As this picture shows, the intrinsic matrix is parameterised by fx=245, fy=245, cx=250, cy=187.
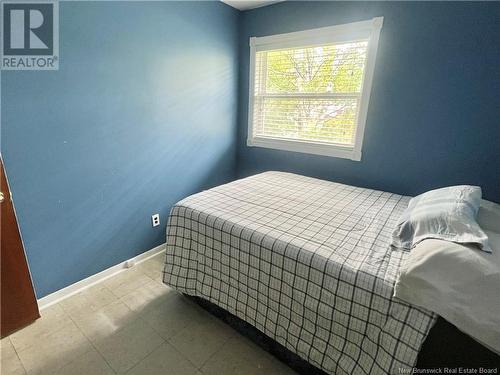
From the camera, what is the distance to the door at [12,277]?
1.43 metres

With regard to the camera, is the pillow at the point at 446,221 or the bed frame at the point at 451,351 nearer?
the bed frame at the point at 451,351

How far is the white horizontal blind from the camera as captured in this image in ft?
7.71

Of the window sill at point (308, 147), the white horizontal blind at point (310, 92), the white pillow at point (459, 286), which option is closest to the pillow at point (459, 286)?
the white pillow at point (459, 286)

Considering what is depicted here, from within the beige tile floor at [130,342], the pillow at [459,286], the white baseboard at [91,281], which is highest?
the pillow at [459,286]

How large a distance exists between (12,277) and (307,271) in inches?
69.3

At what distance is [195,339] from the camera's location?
60.9 inches

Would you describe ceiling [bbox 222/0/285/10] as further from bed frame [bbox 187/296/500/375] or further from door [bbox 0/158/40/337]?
bed frame [bbox 187/296/500/375]

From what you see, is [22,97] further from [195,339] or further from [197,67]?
[195,339]

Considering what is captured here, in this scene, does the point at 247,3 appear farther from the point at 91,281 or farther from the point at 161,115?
the point at 91,281

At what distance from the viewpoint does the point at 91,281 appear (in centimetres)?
199

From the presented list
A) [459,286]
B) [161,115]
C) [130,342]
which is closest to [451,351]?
[459,286]

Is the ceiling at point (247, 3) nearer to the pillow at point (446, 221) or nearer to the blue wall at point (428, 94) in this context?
the blue wall at point (428, 94)

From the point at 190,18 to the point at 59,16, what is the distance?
1.11 meters

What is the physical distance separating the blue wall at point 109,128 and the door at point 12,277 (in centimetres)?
10
